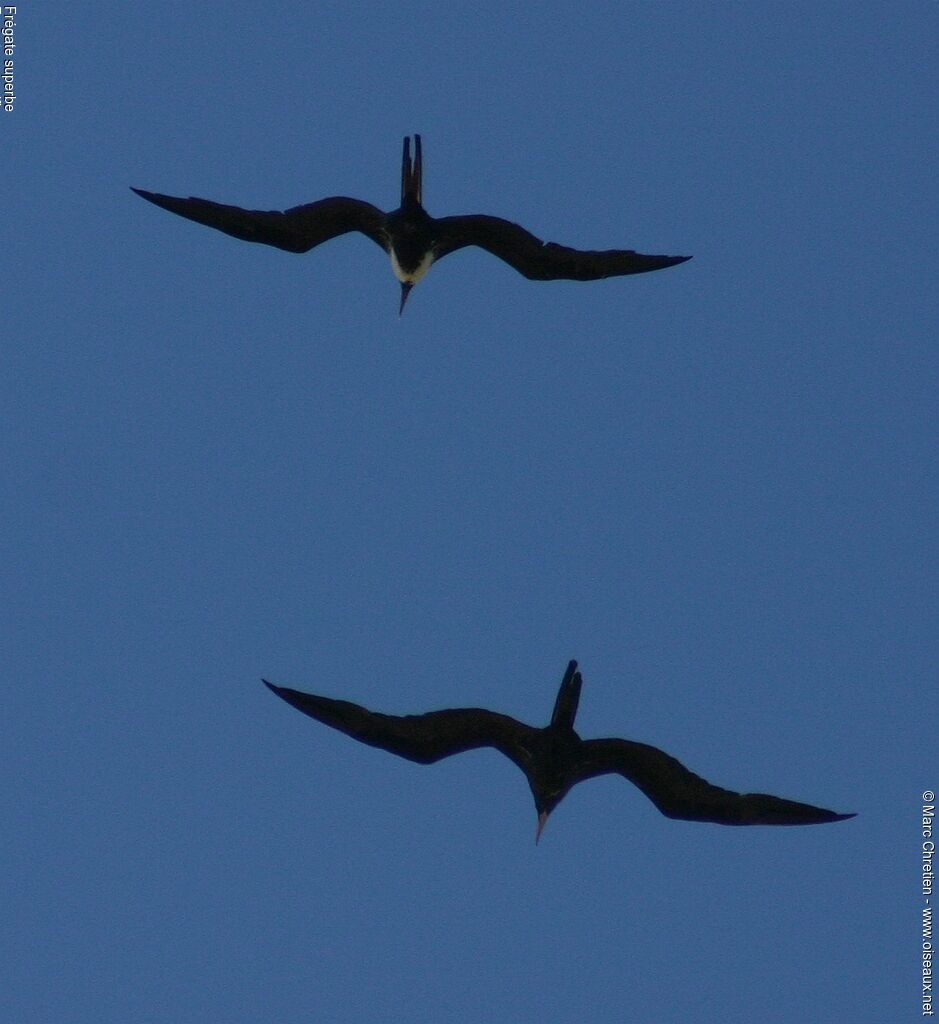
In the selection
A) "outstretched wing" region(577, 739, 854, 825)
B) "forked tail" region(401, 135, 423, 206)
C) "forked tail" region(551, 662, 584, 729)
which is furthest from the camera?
"forked tail" region(401, 135, 423, 206)

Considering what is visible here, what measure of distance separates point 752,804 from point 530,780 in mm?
1731

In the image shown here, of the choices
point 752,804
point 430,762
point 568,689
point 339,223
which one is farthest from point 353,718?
point 339,223

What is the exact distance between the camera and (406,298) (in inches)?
621

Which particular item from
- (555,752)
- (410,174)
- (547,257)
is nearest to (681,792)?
(555,752)

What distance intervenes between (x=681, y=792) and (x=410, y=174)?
214 inches

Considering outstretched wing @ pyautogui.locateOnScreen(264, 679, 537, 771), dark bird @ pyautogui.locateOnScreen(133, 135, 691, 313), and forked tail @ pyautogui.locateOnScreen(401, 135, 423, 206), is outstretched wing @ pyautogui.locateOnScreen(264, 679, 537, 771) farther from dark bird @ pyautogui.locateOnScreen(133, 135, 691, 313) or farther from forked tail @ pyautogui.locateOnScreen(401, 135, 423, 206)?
forked tail @ pyautogui.locateOnScreen(401, 135, 423, 206)

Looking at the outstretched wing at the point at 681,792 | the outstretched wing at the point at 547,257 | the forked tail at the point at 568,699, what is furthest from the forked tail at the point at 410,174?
the outstretched wing at the point at 681,792

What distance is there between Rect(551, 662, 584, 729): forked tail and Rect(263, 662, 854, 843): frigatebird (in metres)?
0.01

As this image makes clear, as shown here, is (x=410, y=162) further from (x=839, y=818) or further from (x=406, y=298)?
(x=839, y=818)

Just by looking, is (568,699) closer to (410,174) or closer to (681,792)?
(681,792)

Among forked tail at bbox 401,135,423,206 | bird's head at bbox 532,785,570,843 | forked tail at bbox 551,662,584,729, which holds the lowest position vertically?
bird's head at bbox 532,785,570,843

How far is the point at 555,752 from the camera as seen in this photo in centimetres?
1366

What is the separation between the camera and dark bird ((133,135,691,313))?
14.4 m

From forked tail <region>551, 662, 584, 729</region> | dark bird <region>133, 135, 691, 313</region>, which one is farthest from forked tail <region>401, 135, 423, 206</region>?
forked tail <region>551, 662, 584, 729</region>
